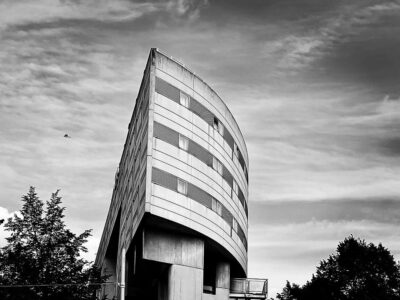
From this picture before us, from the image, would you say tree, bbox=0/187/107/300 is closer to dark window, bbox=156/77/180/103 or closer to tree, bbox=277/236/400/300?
dark window, bbox=156/77/180/103

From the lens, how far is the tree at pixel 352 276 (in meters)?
77.9

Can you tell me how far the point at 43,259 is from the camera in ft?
149

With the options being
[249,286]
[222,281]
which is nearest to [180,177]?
[222,281]

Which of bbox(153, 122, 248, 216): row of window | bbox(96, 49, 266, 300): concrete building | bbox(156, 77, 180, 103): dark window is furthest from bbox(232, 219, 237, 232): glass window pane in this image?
bbox(156, 77, 180, 103): dark window

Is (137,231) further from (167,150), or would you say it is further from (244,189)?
(244,189)

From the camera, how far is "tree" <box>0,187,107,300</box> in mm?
44344

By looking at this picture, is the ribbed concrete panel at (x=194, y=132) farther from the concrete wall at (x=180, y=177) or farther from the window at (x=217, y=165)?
the window at (x=217, y=165)

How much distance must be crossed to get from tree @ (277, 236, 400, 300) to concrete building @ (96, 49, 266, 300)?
661 inches

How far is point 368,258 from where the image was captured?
272 feet

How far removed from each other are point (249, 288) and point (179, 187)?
21065 millimetres

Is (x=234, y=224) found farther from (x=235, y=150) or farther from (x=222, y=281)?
(x=235, y=150)

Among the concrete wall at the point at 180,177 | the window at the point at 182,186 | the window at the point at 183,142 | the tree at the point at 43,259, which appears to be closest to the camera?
the tree at the point at 43,259

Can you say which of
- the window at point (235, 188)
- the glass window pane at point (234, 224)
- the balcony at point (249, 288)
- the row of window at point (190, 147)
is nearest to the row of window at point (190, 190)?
the glass window pane at point (234, 224)

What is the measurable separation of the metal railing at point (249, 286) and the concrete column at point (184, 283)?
14.5 meters
